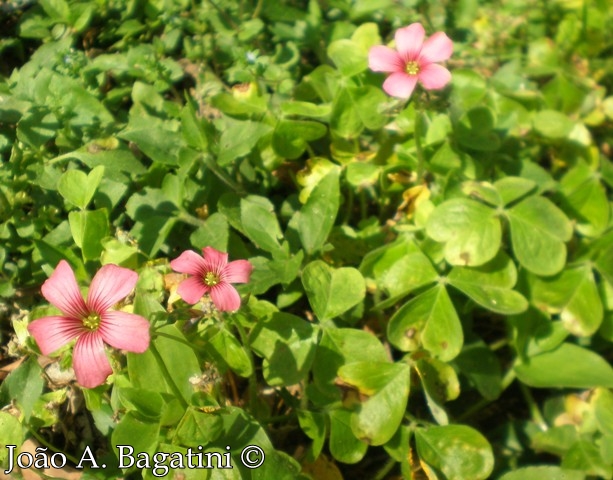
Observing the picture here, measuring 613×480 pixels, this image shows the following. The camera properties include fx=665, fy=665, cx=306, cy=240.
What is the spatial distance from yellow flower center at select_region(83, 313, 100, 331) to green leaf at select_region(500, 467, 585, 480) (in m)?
1.08

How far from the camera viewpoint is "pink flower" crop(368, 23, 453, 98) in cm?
170

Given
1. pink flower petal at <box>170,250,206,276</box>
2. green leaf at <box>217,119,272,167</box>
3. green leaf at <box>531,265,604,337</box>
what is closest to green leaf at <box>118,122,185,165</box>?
green leaf at <box>217,119,272,167</box>

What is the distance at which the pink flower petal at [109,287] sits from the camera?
4.25ft

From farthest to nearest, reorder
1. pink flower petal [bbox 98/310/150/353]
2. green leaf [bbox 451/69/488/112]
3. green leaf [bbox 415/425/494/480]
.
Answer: green leaf [bbox 451/69/488/112], green leaf [bbox 415/425/494/480], pink flower petal [bbox 98/310/150/353]

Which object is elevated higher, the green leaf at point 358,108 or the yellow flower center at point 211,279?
the yellow flower center at point 211,279

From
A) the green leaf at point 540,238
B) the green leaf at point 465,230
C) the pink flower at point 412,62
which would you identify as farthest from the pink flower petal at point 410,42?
the green leaf at point 540,238

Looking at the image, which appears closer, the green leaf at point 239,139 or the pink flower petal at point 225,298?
the pink flower petal at point 225,298

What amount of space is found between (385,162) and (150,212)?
2.51ft

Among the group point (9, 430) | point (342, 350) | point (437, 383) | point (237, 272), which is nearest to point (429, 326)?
point (437, 383)

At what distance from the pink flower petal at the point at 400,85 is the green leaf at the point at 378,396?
0.68 meters


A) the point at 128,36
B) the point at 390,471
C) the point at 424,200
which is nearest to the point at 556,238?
the point at 424,200

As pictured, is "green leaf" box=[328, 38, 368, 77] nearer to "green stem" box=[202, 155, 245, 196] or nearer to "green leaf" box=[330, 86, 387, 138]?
"green leaf" box=[330, 86, 387, 138]

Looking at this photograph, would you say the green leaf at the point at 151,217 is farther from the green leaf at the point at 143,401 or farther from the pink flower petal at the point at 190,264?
the green leaf at the point at 143,401

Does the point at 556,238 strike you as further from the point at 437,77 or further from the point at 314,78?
the point at 314,78
